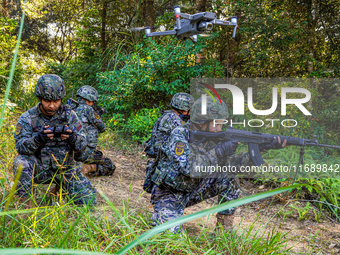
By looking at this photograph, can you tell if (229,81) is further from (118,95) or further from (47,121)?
(47,121)

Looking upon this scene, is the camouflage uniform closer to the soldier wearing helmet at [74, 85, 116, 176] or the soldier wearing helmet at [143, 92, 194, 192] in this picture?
the soldier wearing helmet at [143, 92, 194, 192]

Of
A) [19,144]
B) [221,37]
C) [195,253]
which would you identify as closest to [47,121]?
[19,144]

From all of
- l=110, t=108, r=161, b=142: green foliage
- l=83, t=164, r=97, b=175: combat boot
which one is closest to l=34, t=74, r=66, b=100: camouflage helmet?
l=83, t=164, r=97, b=175: combat boot

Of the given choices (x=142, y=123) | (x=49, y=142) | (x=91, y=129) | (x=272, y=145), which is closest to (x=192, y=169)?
(x=272, y=145)

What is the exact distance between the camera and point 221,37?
31.3ft

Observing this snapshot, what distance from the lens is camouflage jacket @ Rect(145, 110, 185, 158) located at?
427 centimetres

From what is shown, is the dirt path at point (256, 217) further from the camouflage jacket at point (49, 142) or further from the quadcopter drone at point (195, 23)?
the quadcopter drone at point (195, 23)

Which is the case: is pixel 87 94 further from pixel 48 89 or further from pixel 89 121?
pixel 48 89

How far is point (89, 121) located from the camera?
496 centimetres

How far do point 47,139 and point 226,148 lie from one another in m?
1.88

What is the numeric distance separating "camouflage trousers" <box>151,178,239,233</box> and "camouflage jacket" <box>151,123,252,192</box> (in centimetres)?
9

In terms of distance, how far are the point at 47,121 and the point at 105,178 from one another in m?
2.10

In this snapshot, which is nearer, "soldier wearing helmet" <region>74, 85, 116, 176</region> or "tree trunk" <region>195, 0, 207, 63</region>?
"soldier wearing helmet" <region>74, 85, 116, 176</region>

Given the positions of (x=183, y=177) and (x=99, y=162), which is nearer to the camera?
(x=183, y=177)
